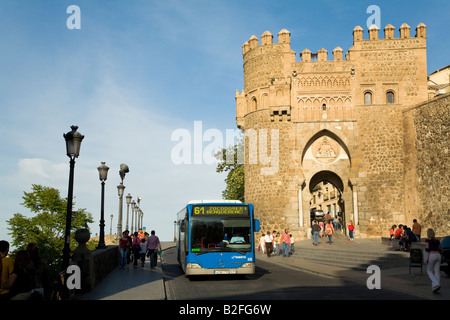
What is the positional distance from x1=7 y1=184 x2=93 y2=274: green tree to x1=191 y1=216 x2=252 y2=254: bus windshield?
32.8 meters

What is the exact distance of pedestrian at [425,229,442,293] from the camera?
1114 centimetres

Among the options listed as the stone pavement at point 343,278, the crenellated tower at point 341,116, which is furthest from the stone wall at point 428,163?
the stone pavement at point 343,278

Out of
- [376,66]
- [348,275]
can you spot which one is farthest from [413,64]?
[348,275]

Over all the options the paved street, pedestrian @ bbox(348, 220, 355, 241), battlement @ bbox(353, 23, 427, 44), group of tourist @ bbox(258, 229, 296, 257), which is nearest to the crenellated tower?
battlement @ bbox(353, 23, 427, 44)

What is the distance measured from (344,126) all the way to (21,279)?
27759 millimetres

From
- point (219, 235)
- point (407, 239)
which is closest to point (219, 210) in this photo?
point (219, 235)

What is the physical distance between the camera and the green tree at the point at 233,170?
42.1m

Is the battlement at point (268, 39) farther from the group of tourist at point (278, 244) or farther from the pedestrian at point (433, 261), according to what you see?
the pedestrian at point (433, 261)

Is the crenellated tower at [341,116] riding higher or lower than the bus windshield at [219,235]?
higher

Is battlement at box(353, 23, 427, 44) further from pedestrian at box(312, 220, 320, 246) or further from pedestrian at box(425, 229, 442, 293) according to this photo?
pedestrian at box(425, 229, 442, 293)

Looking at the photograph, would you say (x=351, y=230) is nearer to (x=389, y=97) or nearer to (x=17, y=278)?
(x=389, y=97)

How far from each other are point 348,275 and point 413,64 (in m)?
21.1

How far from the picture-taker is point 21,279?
666cm

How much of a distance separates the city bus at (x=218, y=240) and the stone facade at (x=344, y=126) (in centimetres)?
1739
